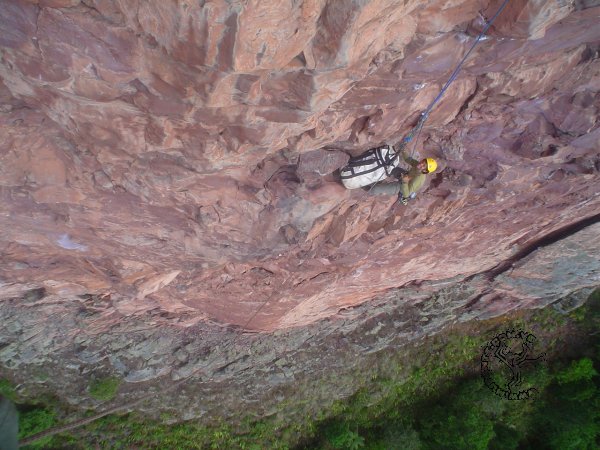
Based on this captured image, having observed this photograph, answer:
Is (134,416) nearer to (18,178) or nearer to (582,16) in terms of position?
(18,178)

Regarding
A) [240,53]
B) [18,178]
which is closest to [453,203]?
[240,53]

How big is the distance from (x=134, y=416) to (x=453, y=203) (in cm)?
877

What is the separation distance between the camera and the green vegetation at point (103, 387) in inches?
318

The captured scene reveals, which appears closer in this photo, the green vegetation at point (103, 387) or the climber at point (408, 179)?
the climber at point (408, 179)

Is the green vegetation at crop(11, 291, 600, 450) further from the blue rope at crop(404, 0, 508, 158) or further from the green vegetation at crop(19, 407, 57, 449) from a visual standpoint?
the blue rope at crop(404, 0, 508, 158)

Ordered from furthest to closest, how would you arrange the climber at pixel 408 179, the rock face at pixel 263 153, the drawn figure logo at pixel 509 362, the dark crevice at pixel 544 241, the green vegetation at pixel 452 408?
1. the drawn figure logo at pixel 509 362
2. the green vegetation at pixel 452 408
3. the dark crevice at pixel 544 241
4. the climber at pixel 408 179
5. the rock face at pixel 263 153

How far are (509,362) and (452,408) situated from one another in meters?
1.98

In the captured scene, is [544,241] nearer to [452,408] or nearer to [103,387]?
[452,408]

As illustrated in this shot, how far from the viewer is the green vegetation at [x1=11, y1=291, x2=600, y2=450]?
979cm

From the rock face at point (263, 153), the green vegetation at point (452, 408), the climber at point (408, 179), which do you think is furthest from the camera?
the green vegetation at point (452, 408)

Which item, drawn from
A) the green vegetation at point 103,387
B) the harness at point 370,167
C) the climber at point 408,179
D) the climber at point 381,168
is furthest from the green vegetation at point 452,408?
the harness at point 370,167

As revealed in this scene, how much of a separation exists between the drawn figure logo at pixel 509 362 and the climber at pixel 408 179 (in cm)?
779

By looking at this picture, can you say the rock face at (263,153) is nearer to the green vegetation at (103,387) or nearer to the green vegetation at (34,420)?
the green vegetation at (103,387)

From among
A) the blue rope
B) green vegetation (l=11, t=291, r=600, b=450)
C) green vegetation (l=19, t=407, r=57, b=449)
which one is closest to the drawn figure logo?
green vegetation (l=11, t=291, r=600, b=450)
